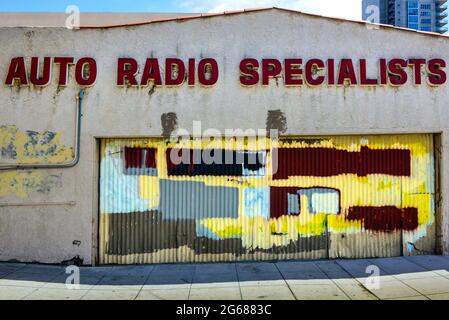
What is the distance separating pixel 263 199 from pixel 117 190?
3058 mm

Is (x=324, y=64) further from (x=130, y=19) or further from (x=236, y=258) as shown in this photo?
(x=130, y=19)

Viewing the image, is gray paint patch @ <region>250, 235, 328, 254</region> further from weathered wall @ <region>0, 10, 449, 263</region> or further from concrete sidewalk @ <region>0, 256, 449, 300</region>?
weathered wall @ <region>0, 10, 449, 263</region>

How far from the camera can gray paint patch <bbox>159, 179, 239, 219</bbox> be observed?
26.9 feet

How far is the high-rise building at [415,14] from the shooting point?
100500mm

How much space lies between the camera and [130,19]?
42.8 feet

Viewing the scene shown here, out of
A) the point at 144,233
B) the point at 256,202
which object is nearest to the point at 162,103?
the point at 144,233

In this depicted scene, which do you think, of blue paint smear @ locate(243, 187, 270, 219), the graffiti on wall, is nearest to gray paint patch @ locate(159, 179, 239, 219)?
blue paint smear @ locate(243, 187, 270, 219)

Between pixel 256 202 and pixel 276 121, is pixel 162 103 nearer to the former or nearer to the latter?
pixel 276 121

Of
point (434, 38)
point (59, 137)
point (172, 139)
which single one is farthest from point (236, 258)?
point (434, 38)

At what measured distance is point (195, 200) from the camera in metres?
8.23

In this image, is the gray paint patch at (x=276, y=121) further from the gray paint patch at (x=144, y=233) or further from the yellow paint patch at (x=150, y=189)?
the gray paint patch at (x=144, y=233)

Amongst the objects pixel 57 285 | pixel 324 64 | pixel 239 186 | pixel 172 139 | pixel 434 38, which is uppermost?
pixel 434 38

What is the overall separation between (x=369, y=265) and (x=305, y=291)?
6.85 ft

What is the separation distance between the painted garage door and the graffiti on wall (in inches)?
35.6
